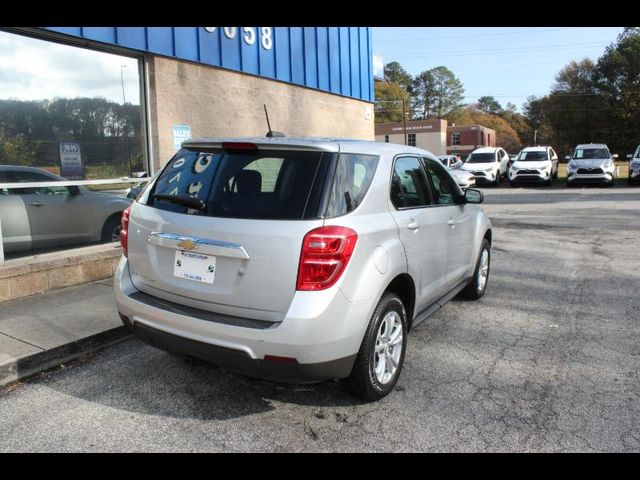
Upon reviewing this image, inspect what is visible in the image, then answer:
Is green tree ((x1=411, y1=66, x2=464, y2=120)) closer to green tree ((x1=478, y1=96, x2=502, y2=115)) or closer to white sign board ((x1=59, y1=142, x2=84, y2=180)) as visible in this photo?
green tree ((x1=478, y1=96, x2=502, y2=115))

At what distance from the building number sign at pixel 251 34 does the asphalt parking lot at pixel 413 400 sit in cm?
650

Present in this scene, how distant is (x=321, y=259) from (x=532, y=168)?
2291 centimetres

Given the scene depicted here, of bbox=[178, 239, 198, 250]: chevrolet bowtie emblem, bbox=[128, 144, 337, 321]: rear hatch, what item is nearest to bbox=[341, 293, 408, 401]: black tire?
bbox=[128, 144, 337, 321]: rear hatch

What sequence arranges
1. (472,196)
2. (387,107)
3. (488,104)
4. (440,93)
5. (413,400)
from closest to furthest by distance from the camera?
(413,400)
(472,196)
(387,107)
(440,93)
(488,104)

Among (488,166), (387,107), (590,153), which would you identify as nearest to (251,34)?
(488,166)

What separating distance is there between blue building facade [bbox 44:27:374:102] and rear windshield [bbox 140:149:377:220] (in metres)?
4.58

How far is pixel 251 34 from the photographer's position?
9820 millimetres

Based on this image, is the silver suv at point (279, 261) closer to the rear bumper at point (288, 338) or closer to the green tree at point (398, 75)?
the rear bumper at point (288, 338)

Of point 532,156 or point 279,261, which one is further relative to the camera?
point 532,156

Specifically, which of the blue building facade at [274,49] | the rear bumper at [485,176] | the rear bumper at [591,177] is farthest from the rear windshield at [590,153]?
the blue building facade at [274,49]

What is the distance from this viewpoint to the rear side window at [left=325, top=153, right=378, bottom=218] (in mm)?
3023

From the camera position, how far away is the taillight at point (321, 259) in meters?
2.83

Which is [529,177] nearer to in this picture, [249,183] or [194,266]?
[249,183]
